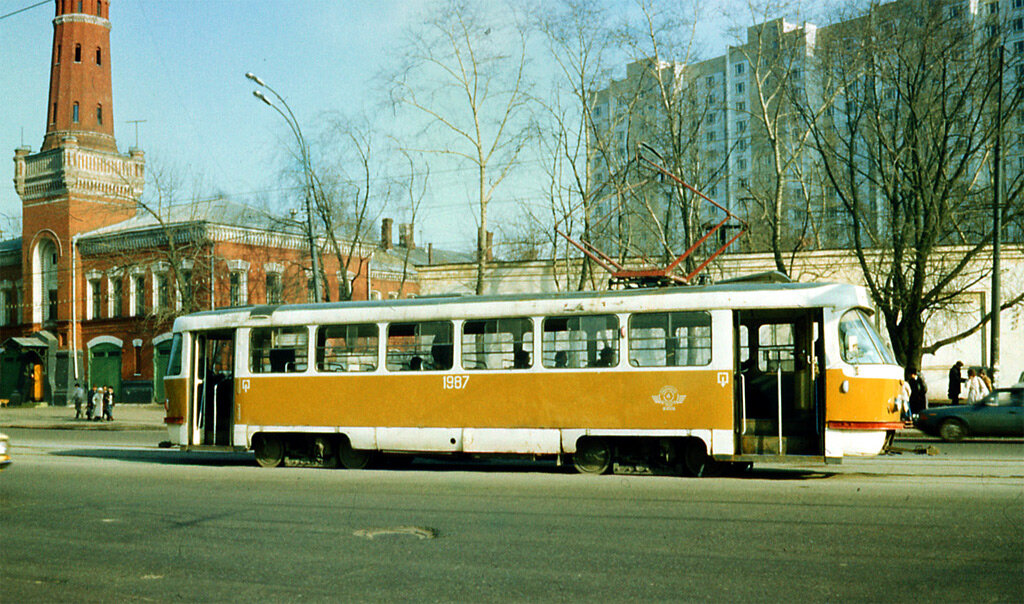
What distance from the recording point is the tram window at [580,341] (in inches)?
546

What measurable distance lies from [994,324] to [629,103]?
12.7 meters

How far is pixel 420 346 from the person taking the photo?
15.0m

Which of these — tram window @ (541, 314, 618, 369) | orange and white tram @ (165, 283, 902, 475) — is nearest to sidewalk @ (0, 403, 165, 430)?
orange and white tram @ (165, 283, 902, 475)

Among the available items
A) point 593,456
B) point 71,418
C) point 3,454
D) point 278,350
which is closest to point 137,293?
point 71,418

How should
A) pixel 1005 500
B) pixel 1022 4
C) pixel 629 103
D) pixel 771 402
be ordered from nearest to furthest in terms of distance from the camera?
pixel 1005 500 < pixel 771 402 < pixel 629 103 < pixel 1022 4

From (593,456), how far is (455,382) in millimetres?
2366

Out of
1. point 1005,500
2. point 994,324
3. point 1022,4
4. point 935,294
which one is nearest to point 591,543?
point 1005,500

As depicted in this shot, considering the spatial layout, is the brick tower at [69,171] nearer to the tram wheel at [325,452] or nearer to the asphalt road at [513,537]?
the tram wheel at [325,452]

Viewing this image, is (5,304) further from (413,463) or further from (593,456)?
(593,456)

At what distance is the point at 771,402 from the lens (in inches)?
526

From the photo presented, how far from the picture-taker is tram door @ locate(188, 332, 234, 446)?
1636 centimetres

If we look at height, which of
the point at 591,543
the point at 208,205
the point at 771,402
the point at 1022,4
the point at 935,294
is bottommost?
the point at 591,543

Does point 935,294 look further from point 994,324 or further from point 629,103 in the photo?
point 629,103

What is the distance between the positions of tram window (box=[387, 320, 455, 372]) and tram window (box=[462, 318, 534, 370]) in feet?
0.96
